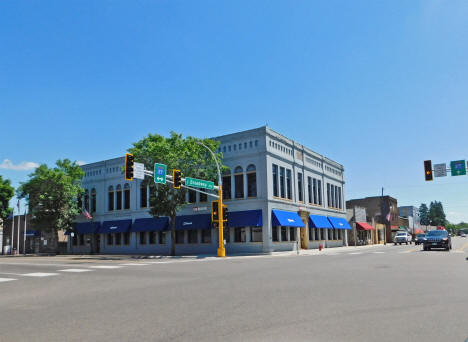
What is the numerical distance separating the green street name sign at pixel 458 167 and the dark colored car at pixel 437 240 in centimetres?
507

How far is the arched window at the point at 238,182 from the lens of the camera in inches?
1542

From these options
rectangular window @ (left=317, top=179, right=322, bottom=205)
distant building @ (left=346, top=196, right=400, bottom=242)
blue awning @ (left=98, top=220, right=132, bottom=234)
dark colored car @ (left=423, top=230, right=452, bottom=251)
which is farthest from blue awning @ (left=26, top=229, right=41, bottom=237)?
distant building @ (left=346, top=196, right=400, bottom=242)

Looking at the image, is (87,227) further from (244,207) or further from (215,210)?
(215,210)

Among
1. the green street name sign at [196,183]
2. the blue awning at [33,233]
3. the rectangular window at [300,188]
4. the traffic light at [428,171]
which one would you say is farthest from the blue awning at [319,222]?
the blue awning at [33,233]

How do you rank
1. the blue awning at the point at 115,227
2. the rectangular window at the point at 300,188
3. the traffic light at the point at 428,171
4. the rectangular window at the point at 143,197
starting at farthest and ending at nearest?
the blue awning at the point at 115,227 → the rectangular window at the point at 143,197 → the rectangular window at the point at 300,188 → the traffic light at the point at 428,171

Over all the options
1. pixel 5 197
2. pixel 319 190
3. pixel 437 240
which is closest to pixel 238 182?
pixel 319 190

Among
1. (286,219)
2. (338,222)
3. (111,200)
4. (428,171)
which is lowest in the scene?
(338,222)

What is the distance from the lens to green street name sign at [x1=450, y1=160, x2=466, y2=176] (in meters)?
30.1

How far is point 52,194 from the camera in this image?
4534 centimetres

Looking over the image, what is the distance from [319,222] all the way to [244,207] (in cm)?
1178

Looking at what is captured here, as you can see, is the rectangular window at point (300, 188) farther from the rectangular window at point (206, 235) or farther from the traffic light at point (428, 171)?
the traffic light at point (428, 171)

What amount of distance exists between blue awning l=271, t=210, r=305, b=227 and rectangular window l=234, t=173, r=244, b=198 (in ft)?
11.7

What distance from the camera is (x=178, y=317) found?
779 centimetres

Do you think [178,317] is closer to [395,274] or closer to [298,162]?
[395,274]
